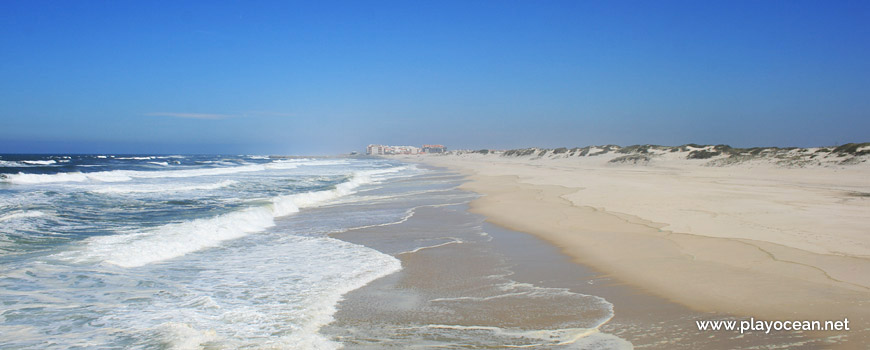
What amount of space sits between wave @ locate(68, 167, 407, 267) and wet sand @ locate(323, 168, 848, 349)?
3.80 m

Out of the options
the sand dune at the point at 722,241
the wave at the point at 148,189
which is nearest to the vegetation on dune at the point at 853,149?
the sand dune at the point at 722,241

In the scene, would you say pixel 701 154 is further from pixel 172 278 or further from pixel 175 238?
pixel 172 278

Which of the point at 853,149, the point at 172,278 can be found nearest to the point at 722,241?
the point at 172,278

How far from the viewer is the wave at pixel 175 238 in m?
7.29

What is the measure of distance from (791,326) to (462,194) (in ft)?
47.5

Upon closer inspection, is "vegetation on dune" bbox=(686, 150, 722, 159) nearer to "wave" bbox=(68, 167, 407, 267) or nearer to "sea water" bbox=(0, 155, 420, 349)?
"sea water" bbox=(0, 155, 420, 349)

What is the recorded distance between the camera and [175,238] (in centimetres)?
859

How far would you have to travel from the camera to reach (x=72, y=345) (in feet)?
13.0

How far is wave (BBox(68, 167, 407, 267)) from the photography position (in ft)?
23.9

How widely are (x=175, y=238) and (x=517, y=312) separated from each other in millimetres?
6697

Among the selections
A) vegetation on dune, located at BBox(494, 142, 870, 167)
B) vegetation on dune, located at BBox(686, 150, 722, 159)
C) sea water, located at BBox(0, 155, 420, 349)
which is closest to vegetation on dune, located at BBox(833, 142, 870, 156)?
vegetation on dune, located at BBox(494, 142, 870, 167)

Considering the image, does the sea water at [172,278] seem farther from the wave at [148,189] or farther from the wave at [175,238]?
the wave at [148,189]

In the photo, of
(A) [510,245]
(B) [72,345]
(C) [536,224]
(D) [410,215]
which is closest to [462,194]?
(D) [410,215]

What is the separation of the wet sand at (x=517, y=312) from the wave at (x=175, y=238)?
3796 millimetres
